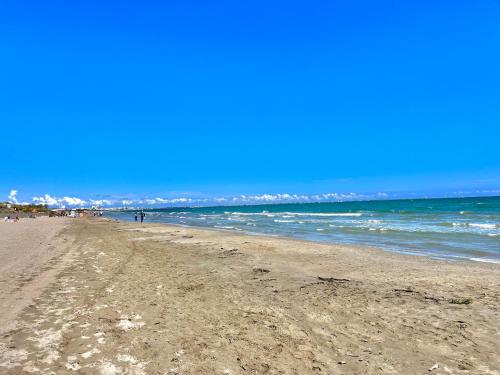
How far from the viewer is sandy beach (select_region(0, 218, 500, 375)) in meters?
5.28

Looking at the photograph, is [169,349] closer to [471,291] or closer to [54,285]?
[54,285]

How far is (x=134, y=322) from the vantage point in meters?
6.94

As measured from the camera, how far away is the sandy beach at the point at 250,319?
528cm

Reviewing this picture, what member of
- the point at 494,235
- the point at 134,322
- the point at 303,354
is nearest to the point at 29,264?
the point at 134,322

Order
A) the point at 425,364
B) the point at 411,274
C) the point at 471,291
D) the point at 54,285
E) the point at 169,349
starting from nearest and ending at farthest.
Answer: the point at 425,364
the point at 169,349
the point at 471,291
the point at 54,285
the point at 411,274

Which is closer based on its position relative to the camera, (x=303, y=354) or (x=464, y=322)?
(x=303, y=354)

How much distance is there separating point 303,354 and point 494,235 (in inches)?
914

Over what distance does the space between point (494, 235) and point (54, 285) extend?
24.9 meters

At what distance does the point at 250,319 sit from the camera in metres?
7.16

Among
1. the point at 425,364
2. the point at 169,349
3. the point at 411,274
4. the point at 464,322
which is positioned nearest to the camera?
the point at 425,364

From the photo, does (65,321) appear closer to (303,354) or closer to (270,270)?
(303,354)

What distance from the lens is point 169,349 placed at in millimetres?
5695

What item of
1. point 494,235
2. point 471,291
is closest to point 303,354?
point 471,291

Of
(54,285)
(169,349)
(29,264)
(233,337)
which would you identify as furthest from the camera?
(29,264)
